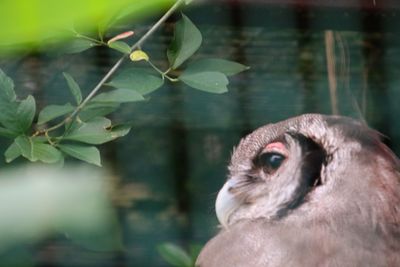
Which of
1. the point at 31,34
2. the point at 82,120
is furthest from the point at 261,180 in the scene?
the point at 31,34

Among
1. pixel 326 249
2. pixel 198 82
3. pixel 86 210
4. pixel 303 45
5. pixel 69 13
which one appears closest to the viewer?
pixel 69 13

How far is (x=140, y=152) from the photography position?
1861 mm

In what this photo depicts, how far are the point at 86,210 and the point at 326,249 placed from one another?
2.84 feet

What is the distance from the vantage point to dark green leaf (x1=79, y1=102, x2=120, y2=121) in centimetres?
124

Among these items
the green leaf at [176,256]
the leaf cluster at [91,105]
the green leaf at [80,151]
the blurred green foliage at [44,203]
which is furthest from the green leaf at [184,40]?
the blurred green foliage at [44,203]

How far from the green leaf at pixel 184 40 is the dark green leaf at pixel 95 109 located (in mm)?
126

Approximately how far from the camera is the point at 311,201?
4.10 feet

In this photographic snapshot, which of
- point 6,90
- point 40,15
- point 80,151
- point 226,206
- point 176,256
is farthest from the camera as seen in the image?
point 176,256

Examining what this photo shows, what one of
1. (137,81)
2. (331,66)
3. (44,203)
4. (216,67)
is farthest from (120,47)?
(44,203)

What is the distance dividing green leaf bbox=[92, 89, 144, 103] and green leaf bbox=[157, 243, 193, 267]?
447mm

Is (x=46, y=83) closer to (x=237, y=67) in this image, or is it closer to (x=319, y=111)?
(x=237, y=67)

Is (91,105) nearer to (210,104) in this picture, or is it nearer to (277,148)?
(277,148)

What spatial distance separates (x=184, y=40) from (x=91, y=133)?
0.21 m

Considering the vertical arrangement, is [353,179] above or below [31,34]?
below
